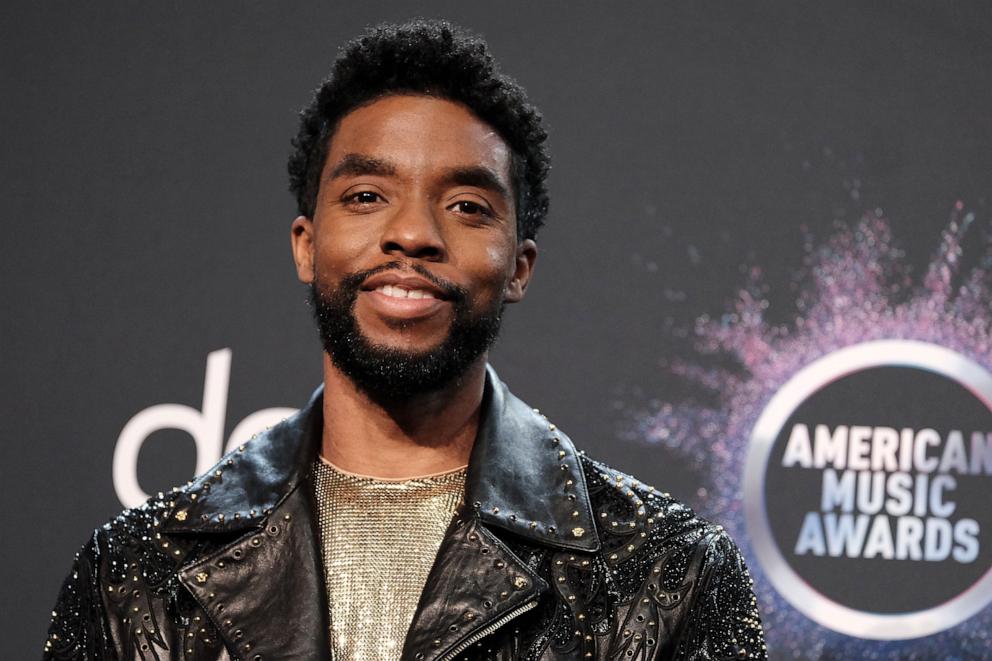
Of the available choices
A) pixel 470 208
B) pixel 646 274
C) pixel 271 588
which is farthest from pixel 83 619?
pixel 646 274

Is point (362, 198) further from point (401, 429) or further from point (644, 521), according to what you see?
point (644, 521)

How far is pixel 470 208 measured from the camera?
1.65 meters

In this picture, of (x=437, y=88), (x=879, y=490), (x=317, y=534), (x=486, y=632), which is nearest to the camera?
(x=486, y=632)

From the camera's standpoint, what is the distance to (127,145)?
8.54 feet

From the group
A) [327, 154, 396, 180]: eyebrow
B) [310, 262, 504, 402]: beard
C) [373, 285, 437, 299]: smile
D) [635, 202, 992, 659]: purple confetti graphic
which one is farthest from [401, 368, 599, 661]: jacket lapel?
[635, 202, 992, 659]: purple confetti graphic

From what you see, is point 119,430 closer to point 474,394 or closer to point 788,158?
point 474,394

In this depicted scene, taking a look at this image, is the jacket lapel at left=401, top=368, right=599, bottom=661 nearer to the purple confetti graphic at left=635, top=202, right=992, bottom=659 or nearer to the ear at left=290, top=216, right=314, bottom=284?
the ear at left=290, top=216, right=314, bottom=284

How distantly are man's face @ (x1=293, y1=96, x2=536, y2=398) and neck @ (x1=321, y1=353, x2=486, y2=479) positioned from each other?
Result: 0.04 m

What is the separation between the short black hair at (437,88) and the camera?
172cm

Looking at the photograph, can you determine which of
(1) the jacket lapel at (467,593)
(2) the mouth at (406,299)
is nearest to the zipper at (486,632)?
(1) the jacket lapel at (467,593)

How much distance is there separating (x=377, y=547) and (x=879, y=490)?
122 centimetres

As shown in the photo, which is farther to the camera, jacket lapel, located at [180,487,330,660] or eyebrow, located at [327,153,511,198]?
eyebrow, located at [327,153,511,198]

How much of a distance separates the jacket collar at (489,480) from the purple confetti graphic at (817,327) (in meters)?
0.77

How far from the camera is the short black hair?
1718 mm
